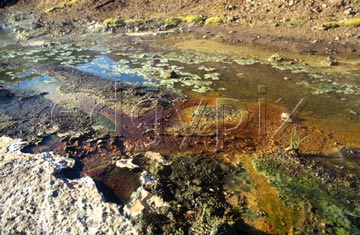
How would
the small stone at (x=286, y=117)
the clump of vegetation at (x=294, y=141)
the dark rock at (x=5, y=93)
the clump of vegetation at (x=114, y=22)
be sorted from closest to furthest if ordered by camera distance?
the clump of vegetation at (x=294, y=141) < the small stone at (x=286, y=117) < the dark rock at (x=5, y=93) < the clump of vegetation at (x=114, y=22)

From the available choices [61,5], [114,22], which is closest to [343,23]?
[114,22]

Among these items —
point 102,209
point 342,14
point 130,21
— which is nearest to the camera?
point 102,209

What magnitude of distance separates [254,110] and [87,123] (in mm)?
3094

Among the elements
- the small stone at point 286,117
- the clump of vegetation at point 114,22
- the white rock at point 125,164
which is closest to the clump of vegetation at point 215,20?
the clump of vegetation at point 114,22

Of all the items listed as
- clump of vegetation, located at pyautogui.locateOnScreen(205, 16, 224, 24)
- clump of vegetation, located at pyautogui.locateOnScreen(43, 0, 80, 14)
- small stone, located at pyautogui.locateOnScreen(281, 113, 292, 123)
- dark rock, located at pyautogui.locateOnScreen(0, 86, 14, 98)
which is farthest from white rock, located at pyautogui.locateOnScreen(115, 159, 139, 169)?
clump of vegetation, located at pyautogui.locateOnScreen(43, 0, 80, 14)

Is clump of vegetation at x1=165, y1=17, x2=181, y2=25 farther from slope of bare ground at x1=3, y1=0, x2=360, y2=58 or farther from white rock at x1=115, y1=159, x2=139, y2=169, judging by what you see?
white rock at x1=115, y1=159, x2=139, y2=169

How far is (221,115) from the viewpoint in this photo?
6258 mm

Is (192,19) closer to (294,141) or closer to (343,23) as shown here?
(343,23)

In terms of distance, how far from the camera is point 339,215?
3803 millimetres

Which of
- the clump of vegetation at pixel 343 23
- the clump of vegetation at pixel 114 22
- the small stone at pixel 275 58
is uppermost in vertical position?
the clump of vegetation at pixel 343 23

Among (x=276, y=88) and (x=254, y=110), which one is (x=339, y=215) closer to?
(x=254, y=110)

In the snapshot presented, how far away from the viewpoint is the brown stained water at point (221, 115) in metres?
4.61

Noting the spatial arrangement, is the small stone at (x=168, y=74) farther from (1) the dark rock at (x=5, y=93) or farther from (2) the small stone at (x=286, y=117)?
(1) the dark rock at (x=5, y=93)

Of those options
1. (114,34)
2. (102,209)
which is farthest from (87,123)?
(114,34)
